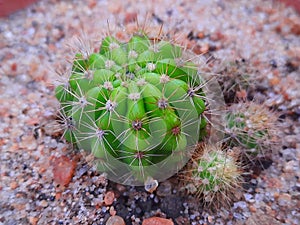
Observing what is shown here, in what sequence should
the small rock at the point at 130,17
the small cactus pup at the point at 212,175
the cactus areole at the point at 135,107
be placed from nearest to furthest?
the cactus areole at the point at 135,107, the small cactus pup at the point at 212,175, the small rock at the point at 130,17

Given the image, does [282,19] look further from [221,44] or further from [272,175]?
[272,175]

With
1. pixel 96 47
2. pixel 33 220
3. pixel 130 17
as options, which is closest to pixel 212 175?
pixel 33 220

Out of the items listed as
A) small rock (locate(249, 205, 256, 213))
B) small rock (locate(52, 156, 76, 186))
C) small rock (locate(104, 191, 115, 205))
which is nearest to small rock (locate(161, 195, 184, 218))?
small rock (locate(104, 191, 115, 205))

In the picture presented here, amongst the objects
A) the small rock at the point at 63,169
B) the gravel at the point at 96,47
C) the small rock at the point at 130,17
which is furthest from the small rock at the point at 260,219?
the small rock at the point at 130,17

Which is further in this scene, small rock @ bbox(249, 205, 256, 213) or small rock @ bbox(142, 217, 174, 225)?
small rock @ bbox(249, 205, 256, 213)

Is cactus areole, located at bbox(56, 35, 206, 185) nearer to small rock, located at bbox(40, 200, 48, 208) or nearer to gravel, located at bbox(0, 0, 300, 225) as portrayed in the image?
gravel, located at bbox(0, 0, 300, 225)

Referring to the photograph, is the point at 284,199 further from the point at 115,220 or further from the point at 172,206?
the point at 115,220

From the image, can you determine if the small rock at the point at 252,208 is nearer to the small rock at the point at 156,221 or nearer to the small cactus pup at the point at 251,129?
the small cactus pup at the point at 251,129
